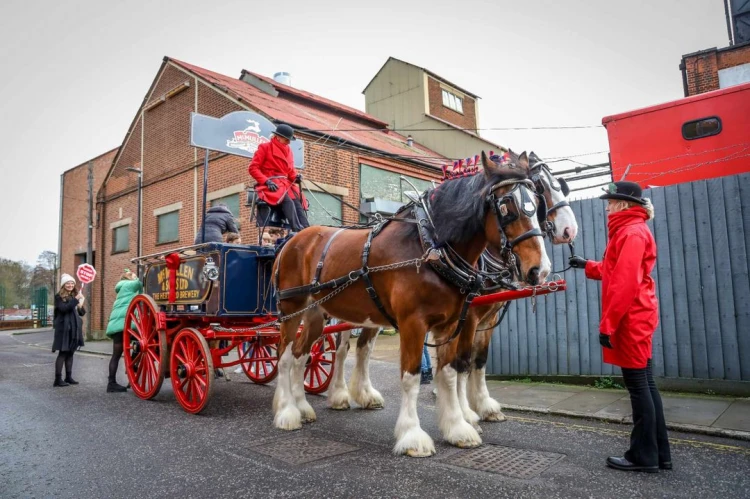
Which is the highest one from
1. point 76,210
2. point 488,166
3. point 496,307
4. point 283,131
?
point 76,210

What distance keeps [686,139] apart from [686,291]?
Result: 13.5 feet

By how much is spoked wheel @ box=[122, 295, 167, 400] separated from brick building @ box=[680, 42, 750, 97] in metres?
19.8

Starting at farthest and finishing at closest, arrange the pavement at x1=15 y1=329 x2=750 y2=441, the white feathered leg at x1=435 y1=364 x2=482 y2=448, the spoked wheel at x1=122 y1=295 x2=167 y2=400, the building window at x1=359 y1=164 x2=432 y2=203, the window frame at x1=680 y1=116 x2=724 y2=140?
1. the building window at x1=359 y1=164 x2=432 y2=203
2. the window frame at x1=680 y1=116 x2=724 y2=140
3. the spoked wheel at x1=122 y1=295 x2=167 y2=400
4. the pavement at x1=15 y1=329 x2=750 y2=441
5. the white feathered leg at x1=435 y1=364 x2=482 y2=448

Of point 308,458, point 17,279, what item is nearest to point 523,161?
point 308,458

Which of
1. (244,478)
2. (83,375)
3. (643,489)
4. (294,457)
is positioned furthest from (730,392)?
(83,375)

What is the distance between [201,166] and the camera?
15328 mm

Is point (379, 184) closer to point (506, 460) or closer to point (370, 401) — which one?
point (370, 401)

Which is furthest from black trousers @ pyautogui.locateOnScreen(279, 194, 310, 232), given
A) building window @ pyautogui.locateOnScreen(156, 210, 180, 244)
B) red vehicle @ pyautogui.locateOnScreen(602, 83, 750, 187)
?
building window @ pyautogui.locateOnScreen(156, 210, 180, 244)

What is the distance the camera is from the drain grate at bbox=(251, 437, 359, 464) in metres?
3.96

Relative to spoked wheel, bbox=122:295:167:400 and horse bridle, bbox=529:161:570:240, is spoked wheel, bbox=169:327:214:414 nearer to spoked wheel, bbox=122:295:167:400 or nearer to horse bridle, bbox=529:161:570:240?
spoked wheel, bbox=122:295:167:400

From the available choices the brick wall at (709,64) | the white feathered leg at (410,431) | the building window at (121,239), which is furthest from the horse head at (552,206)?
the brick wall at (709,64)

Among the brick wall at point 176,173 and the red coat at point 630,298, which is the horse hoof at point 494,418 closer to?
the red coat at point 630,298

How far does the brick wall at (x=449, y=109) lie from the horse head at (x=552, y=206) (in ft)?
64.8

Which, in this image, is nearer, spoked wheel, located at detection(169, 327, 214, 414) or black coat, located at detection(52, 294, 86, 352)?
spoked wheel, located at detection(169, 327, 214, 414)
